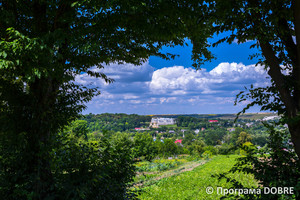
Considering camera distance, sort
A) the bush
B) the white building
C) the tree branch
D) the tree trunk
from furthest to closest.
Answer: the white building → the tree branch → the tree trunk → the bush

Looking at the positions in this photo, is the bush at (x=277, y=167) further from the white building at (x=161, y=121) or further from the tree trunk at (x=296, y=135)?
the white building at (x=161, y=121)

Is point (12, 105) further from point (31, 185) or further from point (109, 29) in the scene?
point (109, 29)

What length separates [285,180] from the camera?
128 inches

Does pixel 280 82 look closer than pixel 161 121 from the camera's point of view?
Yes

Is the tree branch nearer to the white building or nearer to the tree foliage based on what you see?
the tree foliage

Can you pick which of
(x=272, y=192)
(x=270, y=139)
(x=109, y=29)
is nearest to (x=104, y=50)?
(x=109, y=29)

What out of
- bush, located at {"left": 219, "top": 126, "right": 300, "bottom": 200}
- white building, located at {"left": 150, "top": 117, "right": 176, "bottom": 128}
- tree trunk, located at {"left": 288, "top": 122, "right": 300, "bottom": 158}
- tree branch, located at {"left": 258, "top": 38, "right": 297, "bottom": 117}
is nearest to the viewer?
bush, located at {"left": 219, "top": 126, "right": 300, "bottom": 200}

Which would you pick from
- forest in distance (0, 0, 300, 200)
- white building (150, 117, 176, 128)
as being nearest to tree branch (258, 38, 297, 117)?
forest in distance (0, 0, 300, 200)

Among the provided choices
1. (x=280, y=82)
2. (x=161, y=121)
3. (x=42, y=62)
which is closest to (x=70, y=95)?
(x=42, y=62)

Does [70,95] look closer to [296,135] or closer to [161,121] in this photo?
[296,135]

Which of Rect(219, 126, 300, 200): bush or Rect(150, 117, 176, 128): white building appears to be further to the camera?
Rect(150, 117, 176, 128): white building

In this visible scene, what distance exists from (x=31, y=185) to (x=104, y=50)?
341cm

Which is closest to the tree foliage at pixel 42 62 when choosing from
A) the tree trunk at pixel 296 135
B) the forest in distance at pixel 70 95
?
the forest in distance at pixel 70 95

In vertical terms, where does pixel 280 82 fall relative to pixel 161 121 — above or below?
above
